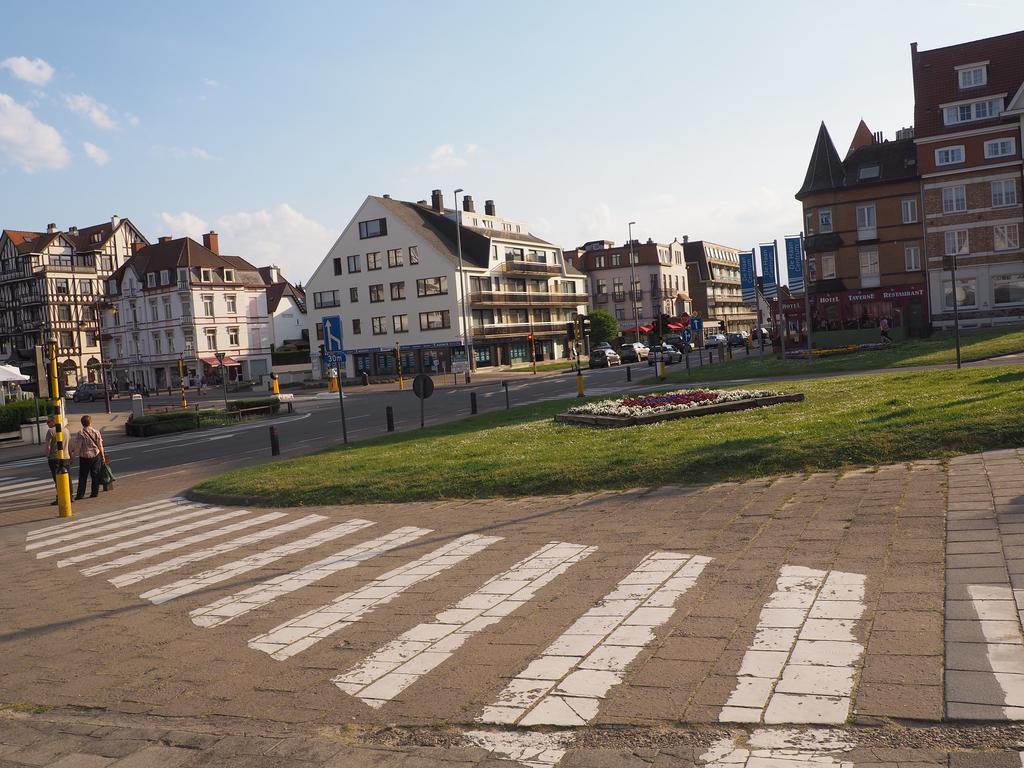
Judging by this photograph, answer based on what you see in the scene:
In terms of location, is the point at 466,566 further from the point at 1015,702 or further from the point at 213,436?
the point at 213,436

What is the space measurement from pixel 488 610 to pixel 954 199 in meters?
53.6

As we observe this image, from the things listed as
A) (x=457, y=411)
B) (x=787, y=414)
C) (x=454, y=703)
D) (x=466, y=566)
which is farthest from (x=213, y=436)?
(x=454, y=703)

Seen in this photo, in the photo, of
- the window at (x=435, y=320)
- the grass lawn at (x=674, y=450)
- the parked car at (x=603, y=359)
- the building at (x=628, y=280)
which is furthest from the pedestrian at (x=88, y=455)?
the building at (x=628, y=280)

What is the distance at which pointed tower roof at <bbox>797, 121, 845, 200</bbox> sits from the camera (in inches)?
2245

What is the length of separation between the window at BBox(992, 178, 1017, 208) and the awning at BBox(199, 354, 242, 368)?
62.6 m

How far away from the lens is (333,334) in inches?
833

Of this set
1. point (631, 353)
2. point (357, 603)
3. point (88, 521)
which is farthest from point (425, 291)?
point (357, 603)

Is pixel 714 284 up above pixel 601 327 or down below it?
above

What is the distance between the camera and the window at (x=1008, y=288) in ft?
167

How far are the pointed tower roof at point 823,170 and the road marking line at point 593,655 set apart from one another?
178ft

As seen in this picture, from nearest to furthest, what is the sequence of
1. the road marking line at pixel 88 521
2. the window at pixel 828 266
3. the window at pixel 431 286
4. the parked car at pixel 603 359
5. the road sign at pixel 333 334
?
the road marking line at pixel 88 521, the road sign at pixel 333 334, the window at pixel 828 266, the parked car at pixel 603 359, the window at pixel 431 286

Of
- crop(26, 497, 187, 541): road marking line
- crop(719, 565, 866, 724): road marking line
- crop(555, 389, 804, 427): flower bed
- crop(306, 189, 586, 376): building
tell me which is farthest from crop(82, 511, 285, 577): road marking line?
crop(306, 189, 586, 376): building

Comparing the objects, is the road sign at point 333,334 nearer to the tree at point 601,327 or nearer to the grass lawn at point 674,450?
the grass lawn at point 674,450

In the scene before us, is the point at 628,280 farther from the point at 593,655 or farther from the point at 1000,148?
the point at 593,655
